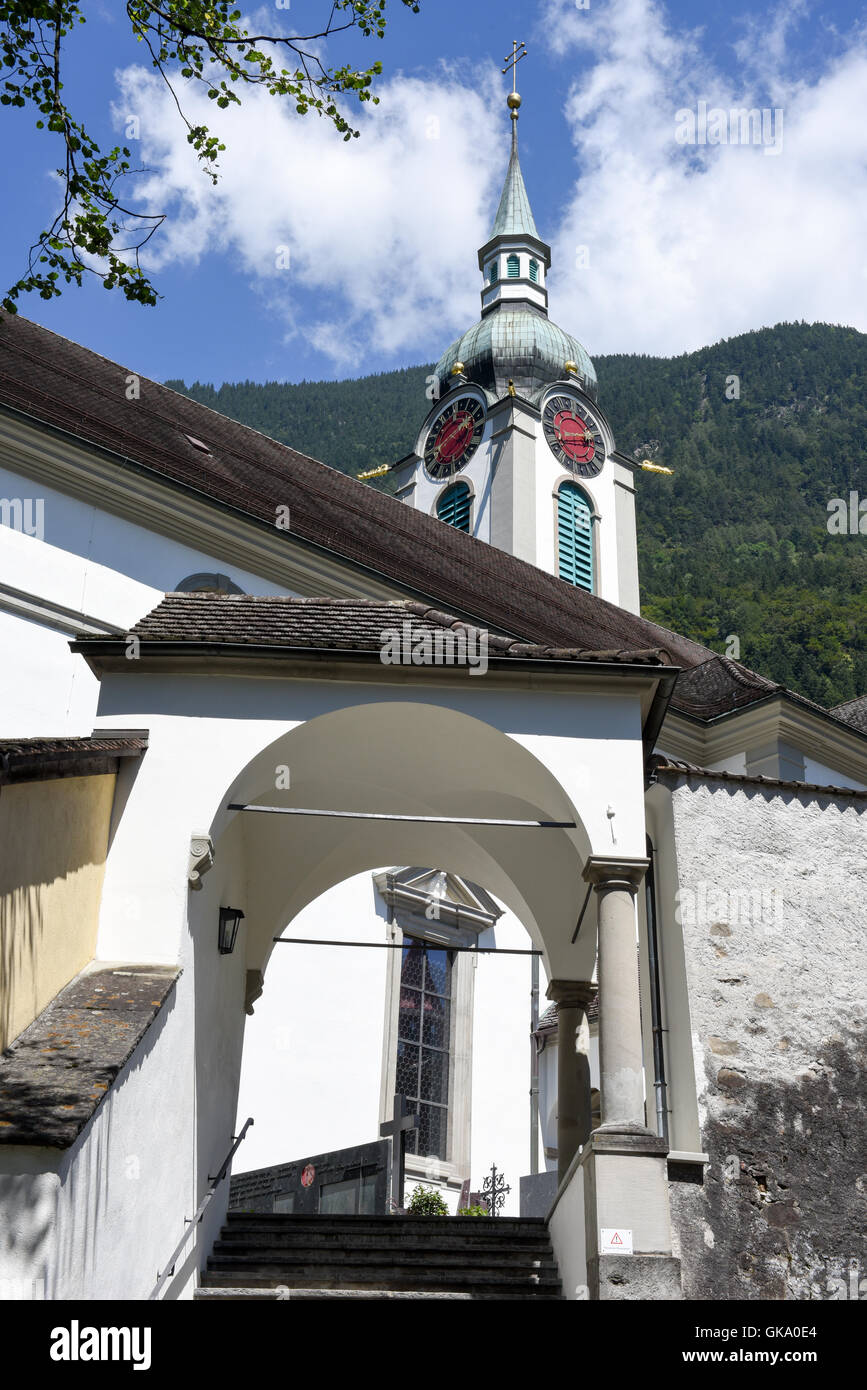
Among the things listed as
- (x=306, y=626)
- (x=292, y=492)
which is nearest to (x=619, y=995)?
(x=306, y=626)

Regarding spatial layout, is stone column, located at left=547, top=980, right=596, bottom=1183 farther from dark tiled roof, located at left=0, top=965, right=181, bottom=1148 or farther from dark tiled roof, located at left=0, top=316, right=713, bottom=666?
dark tiled roof, located at left=0, top=316, right=713, bottom=666

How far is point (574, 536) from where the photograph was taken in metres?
36.5

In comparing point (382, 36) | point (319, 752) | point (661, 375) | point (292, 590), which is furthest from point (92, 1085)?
point (661, 375)

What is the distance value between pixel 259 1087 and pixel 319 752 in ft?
27.6

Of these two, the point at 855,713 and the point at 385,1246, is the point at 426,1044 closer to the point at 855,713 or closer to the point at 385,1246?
the point at 855,713

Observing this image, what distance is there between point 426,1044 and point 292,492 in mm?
8381

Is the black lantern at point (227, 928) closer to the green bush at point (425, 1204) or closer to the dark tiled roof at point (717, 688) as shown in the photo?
the green bush at point (425, 1204)

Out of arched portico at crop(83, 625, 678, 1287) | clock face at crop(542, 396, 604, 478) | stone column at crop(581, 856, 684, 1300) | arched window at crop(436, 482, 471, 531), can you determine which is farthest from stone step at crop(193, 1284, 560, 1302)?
clock face at crop(542, 396, 604, 478)

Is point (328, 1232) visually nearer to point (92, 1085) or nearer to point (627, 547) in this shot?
point (92, 1085)

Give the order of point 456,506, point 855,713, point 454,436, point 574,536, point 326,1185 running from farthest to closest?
point 454,436 → point 456,506 → point 574,536 → point 855,713 → point 326,1185

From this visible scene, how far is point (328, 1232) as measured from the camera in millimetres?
10531

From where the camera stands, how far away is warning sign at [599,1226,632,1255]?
824 centimetres

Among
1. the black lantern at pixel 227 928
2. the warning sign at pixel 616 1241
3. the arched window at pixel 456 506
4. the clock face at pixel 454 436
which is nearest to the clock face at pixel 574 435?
the clock face at pixel 454 436

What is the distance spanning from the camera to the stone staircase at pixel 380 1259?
30.7 feet
